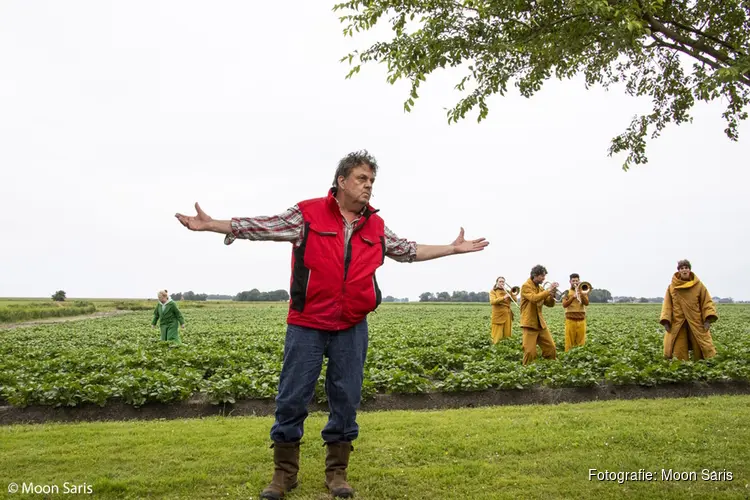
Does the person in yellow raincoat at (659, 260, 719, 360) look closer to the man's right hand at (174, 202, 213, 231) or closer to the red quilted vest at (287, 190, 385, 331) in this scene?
the red quilted vest at (287, 190, 385, 331)

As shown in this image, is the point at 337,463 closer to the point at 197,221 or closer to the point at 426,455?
the point at 426,455

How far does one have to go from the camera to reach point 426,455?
4.89m

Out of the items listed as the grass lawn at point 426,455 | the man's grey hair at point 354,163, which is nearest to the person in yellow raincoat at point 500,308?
the grass lawn at point 426,455

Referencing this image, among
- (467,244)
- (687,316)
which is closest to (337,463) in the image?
(467,244)

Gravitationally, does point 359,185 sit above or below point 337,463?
above

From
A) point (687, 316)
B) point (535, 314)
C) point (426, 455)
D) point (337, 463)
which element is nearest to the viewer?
point (337, 463)

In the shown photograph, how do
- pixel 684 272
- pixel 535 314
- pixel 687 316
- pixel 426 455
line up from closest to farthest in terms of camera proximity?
pixel 426 455 < pixel 687 316 < pixel 684 272 < pixel 535 314

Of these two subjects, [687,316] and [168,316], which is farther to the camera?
[168,316]

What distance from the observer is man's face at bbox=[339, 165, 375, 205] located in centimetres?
414

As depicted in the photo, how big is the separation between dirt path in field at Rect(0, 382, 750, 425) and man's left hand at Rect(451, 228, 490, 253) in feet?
10.8

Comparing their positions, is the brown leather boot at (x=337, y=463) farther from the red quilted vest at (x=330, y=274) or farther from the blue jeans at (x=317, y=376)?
the red quilted vest at (x=330, y=274)

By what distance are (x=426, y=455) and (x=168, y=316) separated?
12.2 metres

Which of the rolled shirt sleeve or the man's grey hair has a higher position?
the man's grey hair

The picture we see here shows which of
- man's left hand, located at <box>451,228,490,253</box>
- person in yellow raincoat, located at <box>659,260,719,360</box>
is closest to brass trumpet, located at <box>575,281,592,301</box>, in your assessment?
person in yellow raincoat, located at <box>659,260,719,360</box>
